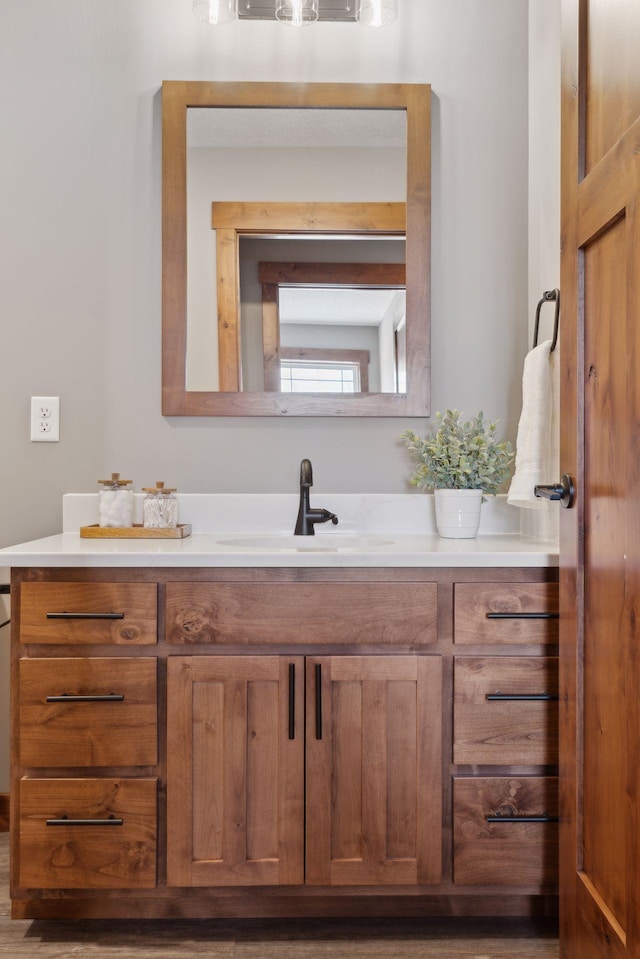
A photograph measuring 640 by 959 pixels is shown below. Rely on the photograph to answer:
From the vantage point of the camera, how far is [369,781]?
5.11 ft

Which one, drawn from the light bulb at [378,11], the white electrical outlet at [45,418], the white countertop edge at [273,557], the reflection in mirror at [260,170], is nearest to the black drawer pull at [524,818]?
the white countertop edge at [273,557]

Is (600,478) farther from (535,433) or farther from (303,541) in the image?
(303,541)

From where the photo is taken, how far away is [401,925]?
1.66m

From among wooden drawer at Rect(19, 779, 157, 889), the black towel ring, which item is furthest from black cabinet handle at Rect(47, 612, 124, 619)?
the black towel ring

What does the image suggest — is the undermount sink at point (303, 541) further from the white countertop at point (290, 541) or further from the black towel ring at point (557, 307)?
the black towel ring at point (557, 307)

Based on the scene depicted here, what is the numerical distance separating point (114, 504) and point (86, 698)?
57cm

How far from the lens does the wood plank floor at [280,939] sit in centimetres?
155

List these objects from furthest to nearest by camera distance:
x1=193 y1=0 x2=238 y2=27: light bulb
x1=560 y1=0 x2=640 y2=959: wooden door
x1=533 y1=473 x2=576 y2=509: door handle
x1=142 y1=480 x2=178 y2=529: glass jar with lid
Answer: x1=193 y1=0 x2=238 y2=27: light bulb
x1=142 y1=480 x2=178 y2=529: glass jar with lid
x1=533 y1=473 x2=576 y2=509: door handle
x1=560 y1=0 x2=640 y2=959: wooden door

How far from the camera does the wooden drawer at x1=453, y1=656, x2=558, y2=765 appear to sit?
5.14ft

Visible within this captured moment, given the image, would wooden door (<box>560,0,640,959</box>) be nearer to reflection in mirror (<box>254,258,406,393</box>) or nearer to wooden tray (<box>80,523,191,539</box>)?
reflection in mirror (<box>254,258,406,393</box>)

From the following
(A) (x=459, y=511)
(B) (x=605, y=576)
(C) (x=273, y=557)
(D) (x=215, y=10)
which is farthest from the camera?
(D) (x=215, y=10)

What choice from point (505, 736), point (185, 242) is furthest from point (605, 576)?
point (185, 242)

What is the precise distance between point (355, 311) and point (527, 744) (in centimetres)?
119

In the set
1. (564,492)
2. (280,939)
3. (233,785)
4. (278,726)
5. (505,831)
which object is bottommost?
(280,939)
